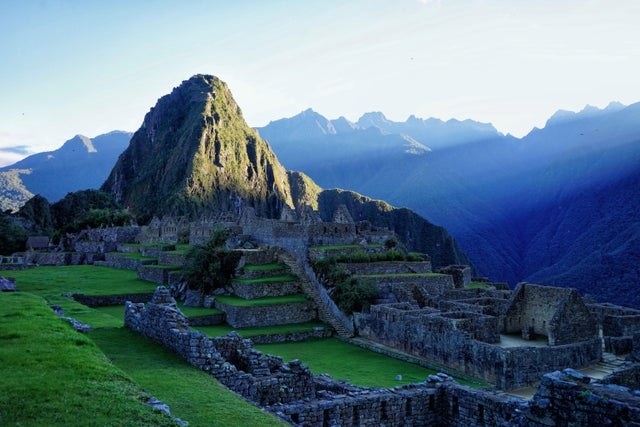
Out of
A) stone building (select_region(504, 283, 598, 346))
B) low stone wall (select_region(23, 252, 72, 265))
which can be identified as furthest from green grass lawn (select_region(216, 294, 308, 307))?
low stone wall (select_region(23, 252, 72, 265))

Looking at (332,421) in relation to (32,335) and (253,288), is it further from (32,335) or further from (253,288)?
(253,288)

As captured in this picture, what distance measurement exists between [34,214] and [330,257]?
118439mm

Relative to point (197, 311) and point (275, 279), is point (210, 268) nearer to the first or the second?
point (197, 311)

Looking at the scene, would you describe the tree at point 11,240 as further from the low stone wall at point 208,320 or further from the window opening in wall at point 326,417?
the window opening in wall at point 326,417

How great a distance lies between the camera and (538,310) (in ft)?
92.5

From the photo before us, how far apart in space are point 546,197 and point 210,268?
8239 cm

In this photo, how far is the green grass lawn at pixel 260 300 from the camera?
106ft

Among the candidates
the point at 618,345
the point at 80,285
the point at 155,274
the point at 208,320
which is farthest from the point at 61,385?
the point at 155,274

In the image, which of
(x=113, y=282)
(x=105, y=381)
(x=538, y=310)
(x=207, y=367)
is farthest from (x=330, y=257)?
(x=105, y=381)

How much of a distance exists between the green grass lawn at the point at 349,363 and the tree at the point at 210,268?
8.64 m

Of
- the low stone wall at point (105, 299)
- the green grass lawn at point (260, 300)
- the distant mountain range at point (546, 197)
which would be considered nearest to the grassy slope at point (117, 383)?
the green grass lawn at point (260, 300)

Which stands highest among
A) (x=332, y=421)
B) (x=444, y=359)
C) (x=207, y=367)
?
(x=207, y=367)

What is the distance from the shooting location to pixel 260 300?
33750mm

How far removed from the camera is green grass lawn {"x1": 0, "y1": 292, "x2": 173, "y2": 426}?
6523 millimetres
